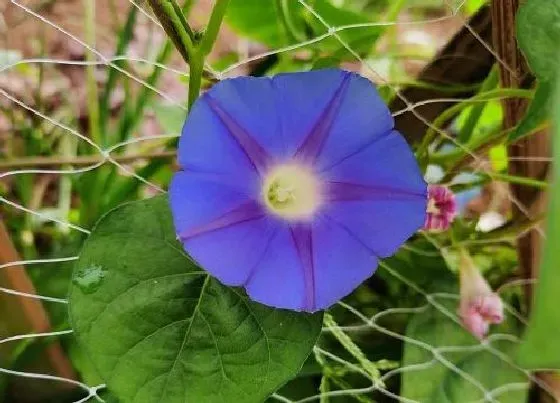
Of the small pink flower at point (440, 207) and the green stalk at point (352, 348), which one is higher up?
the small pink flower at point (440, 207)

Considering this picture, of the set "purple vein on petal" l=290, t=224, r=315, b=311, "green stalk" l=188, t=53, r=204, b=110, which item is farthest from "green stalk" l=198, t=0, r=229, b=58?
"purple vein on petal" l=290, t=224, r=315, b=311

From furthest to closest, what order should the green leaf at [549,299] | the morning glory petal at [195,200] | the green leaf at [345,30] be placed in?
the green leaf at [345,30]
the morning glory petal at [195,200]
the green leaf at [549,299]

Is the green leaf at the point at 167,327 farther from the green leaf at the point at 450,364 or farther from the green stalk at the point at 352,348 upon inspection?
the green leaf at the point at 450,364

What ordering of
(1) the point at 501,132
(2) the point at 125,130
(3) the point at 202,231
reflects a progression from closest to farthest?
(3) the point at 202,231
(1) the point at 501,132
(2) the point at 125,130

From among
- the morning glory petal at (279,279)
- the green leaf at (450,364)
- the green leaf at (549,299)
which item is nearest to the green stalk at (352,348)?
the green leaf at (450,364)

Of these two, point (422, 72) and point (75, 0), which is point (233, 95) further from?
point (75, 0)

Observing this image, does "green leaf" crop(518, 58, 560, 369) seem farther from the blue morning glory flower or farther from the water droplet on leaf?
the water droplet on leaf

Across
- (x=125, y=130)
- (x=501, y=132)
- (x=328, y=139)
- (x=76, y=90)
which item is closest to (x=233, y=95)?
(x=328, y=139)
